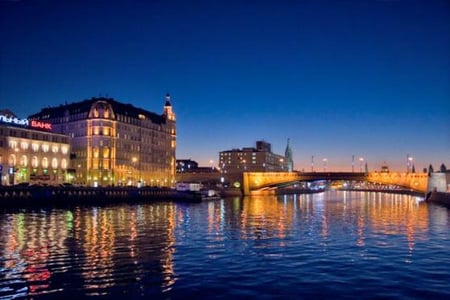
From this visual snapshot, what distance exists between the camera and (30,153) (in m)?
140

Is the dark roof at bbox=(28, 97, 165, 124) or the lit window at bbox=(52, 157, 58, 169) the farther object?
the dark roof at bbox=(28, 97, 165, 124)

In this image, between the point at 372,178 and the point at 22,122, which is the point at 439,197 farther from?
the point at 22,122

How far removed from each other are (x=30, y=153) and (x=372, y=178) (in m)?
111

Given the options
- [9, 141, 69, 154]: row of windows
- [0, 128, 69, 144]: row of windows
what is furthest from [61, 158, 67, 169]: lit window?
[0, 128, 69, 144]: row of windows

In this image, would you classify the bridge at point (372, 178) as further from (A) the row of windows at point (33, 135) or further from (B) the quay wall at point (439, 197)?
(A) the row of windows at point (33, 135)

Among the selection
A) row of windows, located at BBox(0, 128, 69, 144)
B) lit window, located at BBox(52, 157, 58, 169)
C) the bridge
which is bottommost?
the bridge

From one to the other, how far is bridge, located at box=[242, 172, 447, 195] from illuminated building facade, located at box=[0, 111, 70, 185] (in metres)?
75.8

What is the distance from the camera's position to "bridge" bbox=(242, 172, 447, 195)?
14173 centimetres

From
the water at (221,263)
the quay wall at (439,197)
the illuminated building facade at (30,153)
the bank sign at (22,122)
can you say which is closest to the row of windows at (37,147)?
the illuminated building facade at (30,153)

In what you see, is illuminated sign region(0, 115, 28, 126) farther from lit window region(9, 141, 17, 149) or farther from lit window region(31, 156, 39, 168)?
lit window region(31, 156, 39, 168)

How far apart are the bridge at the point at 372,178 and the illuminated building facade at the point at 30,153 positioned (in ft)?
249

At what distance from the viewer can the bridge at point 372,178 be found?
142m

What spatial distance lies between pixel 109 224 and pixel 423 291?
4409 centimetres

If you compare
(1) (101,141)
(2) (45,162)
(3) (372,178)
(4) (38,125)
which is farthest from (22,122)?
(3) (372,178)
